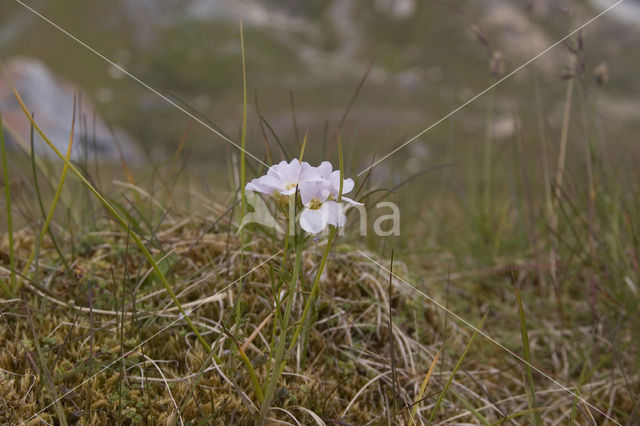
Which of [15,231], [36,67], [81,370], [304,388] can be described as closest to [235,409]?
[304,388]

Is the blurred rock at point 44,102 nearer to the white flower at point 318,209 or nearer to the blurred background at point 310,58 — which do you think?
the blurred background at point 310,58

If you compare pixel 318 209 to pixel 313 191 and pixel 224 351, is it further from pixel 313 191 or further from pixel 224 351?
pixel 224 351

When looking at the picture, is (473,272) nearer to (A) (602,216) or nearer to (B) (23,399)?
(A) (602,216)

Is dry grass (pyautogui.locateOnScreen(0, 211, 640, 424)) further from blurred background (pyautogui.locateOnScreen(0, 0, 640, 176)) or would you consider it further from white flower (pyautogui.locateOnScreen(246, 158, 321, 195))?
blurred background (pyautogui.locateOnScreen(0, 0, 640, 176))

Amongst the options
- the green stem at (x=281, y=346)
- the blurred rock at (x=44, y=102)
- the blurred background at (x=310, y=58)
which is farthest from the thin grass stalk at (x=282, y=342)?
the blurred background at (x=310, y=58)

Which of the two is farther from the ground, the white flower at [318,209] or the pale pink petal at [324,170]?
the pale pink petal at [324,170]

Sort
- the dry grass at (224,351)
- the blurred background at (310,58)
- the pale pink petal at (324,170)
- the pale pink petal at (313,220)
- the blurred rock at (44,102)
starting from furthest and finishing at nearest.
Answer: the blurred background at (310,58) → the blurred rock at (44,102) → the dry grass at (224,351) → the pale pink petal at (324,170) → the pale pink petal at (313,220)

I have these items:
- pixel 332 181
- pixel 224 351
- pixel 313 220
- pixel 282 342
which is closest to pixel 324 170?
pixel 332 181

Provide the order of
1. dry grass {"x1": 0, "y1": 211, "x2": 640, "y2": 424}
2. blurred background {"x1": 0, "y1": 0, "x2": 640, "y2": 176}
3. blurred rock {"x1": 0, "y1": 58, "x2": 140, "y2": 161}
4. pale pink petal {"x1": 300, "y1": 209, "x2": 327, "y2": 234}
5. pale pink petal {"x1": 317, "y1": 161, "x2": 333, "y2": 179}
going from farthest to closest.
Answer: blurred background {"x1": 0, "y1": 0, "x2": 640, "y2": 176} < blurred rock {"x1": 0, "y1": 58, "x2": 140, "y2": 161} < dry grass {"x1": 0, "y1": 211, "x2": 640, "y2": 424} < pale pink petal {"x1": 317, "y1": 161, "x2": 333, "y2": 179} < pale pink petal {"x1": 300, "y1": 209, "x2": 327, "y2": 234}

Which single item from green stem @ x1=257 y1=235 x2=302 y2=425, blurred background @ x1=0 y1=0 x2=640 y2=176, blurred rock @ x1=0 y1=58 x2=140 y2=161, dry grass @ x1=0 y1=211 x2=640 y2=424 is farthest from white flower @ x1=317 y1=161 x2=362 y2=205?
blurred background @ x1=0 y1=0 x2=640 y2=176
